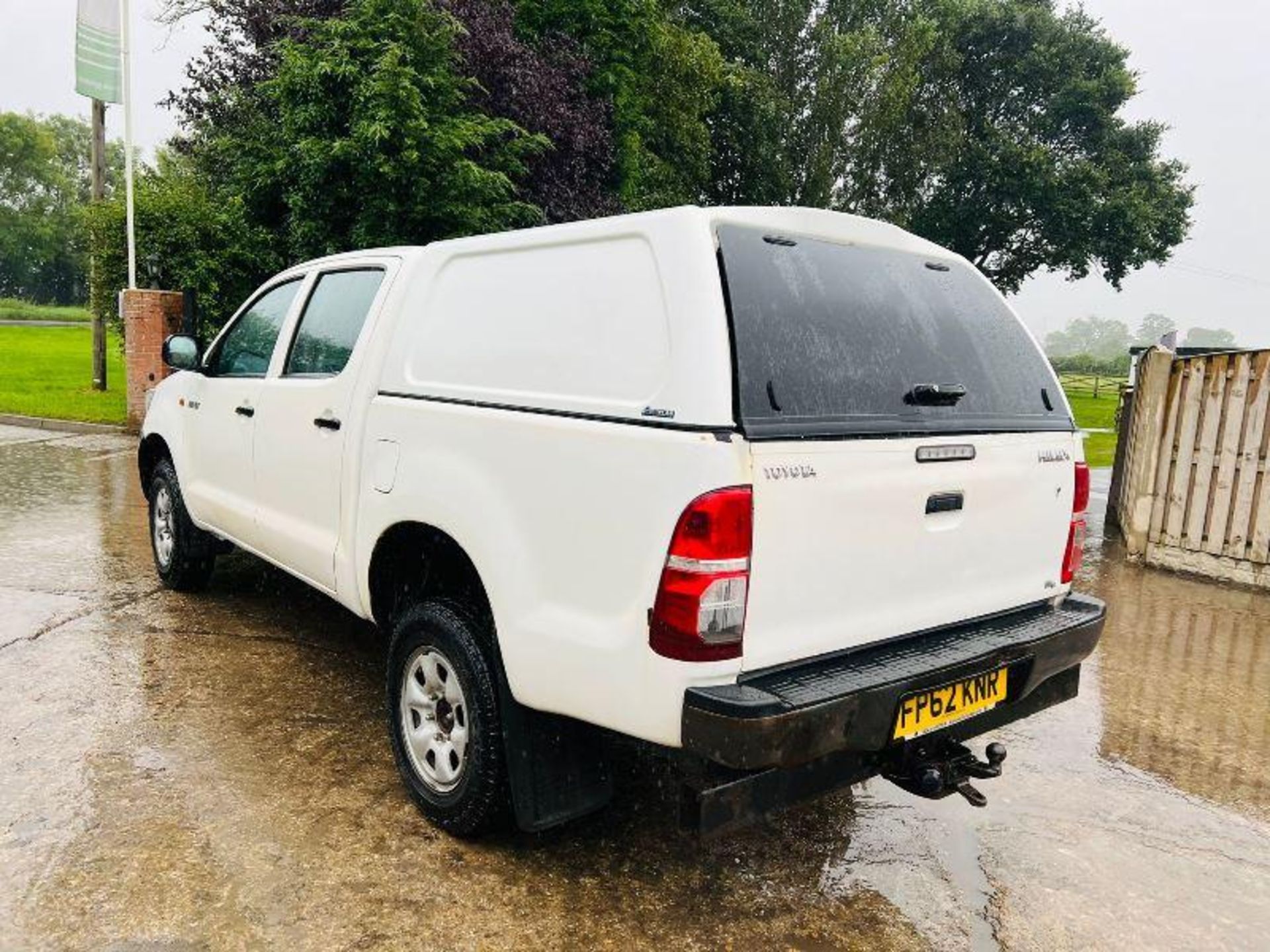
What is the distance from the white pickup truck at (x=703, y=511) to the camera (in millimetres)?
2352

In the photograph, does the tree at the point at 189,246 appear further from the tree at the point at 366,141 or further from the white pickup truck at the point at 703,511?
the white pickup truck at the point at 703,511

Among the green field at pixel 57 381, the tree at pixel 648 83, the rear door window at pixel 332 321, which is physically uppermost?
the tree at pixel 648 83

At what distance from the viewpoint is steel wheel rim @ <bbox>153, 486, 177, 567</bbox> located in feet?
17.7

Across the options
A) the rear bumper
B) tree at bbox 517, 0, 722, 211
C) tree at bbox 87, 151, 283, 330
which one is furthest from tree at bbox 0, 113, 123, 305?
the rear bumper

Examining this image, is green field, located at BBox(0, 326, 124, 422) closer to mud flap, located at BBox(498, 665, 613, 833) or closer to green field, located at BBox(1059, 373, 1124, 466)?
mud flap, located at BBox(498, 665, 613, 833)

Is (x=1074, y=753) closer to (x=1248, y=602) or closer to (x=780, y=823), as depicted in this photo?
(x=780, y=823)

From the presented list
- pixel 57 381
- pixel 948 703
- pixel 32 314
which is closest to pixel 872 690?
pixel 948 703

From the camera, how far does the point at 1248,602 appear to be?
6.59 meters

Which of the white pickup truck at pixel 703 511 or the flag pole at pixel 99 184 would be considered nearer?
the white pickup truck at pixel 703 511

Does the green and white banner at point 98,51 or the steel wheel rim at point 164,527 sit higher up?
the green and white banner at point 98,51

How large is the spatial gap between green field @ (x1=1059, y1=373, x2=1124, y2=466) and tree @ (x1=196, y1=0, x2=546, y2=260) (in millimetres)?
8389

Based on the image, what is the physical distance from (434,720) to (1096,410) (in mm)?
27369

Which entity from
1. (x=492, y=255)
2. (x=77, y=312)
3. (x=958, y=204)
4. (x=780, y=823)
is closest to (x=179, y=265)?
(x=492, y=255)

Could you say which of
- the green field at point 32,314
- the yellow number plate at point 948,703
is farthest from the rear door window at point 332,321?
the green field at point 32,314
